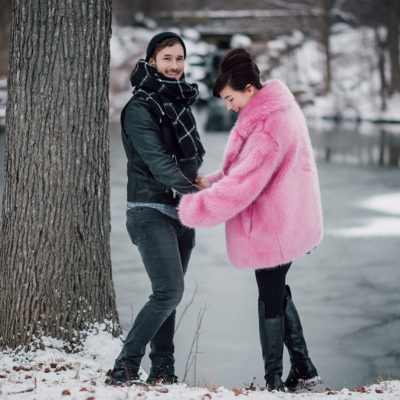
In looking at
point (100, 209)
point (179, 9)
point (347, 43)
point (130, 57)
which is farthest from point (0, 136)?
point (179, 9)

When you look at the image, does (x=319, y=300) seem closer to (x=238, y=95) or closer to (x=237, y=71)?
(x=238, y=95)

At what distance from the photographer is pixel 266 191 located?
3695 mm

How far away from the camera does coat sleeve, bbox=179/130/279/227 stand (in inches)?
139

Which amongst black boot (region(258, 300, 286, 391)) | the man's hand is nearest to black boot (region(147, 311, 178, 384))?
black boot (region(258, 300, 286, 391))

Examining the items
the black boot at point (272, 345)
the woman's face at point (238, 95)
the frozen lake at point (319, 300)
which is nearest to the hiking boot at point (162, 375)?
the black boot at point (272, 345)

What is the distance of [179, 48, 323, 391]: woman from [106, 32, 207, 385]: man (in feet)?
0.50

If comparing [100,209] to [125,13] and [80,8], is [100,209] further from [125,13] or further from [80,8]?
[125,13]

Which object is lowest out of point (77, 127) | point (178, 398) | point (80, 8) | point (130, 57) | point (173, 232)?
point (178, 398)

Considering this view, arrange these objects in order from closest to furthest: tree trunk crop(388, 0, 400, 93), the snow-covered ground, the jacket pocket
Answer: the snow-covered ground < the jacket pocket < tree trunk crop(388, 0, 400, 93)

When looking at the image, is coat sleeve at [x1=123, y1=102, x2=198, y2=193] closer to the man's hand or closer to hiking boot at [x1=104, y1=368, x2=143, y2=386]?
the man's hand

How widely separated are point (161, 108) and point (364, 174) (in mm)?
12113

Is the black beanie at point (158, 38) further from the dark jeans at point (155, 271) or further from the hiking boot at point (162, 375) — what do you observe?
the hiking boot at point (162, 375)

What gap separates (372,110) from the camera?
34281 millimetres

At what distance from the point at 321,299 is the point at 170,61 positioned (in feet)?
12.5
